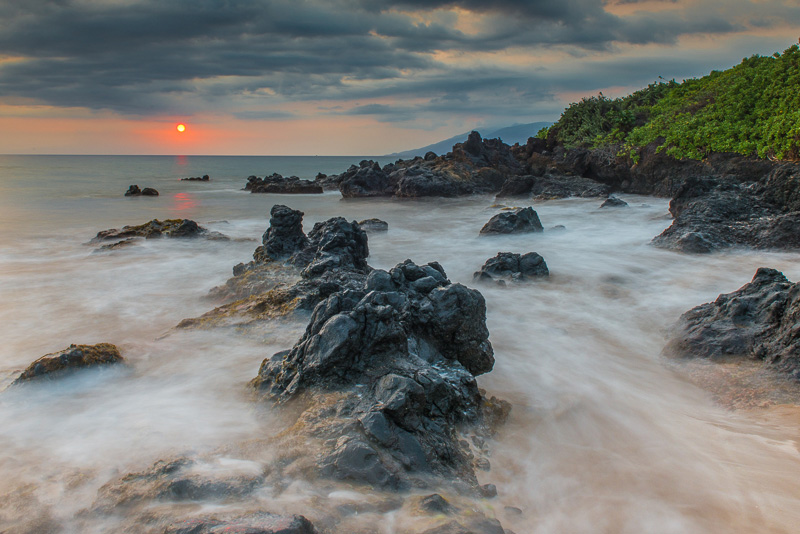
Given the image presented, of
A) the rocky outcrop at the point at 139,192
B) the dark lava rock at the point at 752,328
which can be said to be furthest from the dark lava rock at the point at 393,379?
the rocky outcrop at the point at 139,192

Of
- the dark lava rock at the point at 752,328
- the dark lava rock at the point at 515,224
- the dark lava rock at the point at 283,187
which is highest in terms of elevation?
the dark lava rock at the point at 283,187

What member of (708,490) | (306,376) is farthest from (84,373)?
(708,490)

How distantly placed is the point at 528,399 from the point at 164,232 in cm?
1149

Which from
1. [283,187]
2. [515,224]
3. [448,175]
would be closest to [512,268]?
[515,224]

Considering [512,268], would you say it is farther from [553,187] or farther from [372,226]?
[553,187]

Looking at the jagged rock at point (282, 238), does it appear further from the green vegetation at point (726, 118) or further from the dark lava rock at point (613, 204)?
the green vegetation at point (726, 118)

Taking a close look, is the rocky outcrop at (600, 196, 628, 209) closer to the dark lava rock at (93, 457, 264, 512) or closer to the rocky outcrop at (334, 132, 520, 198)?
the rocky outcrop at (334, 132, 520, 198)

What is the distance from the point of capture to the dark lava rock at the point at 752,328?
4371 mm

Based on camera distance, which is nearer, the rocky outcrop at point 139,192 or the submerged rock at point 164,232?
the submerged rock at point 164,232

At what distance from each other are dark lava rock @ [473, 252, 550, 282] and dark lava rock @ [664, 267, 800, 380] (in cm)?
287

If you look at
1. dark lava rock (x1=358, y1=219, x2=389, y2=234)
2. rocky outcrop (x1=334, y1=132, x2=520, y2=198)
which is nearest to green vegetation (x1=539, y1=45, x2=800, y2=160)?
rocky outcrop (x1=334, y1=132, x2=520, y2=198)

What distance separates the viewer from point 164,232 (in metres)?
12.9

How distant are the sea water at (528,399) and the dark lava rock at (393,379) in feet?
1.06

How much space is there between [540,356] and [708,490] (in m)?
2.41
